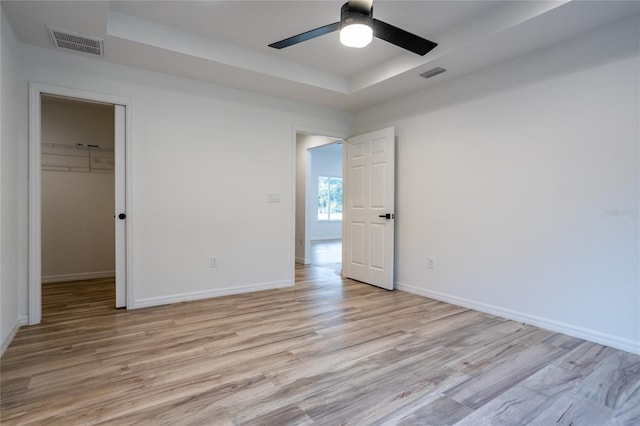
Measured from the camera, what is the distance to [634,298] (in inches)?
95.6

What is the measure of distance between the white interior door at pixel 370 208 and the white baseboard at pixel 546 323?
0.69 meters

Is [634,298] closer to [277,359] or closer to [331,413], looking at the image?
[331,413]

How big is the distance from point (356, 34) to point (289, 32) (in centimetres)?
123

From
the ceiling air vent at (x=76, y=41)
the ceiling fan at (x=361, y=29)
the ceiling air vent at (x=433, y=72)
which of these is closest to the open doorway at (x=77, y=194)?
the ceiling air vent at (x=76, y=41)

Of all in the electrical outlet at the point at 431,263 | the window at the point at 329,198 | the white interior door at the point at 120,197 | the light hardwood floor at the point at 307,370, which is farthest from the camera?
the window at the point at 329,198

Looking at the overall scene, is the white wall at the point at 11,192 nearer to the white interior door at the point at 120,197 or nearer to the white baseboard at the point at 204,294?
the white interior door at the point at 120,197

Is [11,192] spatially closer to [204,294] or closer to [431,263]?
[204,294]

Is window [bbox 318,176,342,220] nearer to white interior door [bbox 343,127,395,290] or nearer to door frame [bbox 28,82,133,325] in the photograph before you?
white interior door [bbox 343,127,395,290]

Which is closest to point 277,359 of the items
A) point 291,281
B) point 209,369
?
point 209,369

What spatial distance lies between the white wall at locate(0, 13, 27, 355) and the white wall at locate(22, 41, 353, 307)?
381 millimetres

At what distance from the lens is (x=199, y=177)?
377cm

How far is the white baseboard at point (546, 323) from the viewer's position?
8.09 ft

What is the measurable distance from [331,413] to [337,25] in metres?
2.33

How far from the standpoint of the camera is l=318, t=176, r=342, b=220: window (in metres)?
10.5
